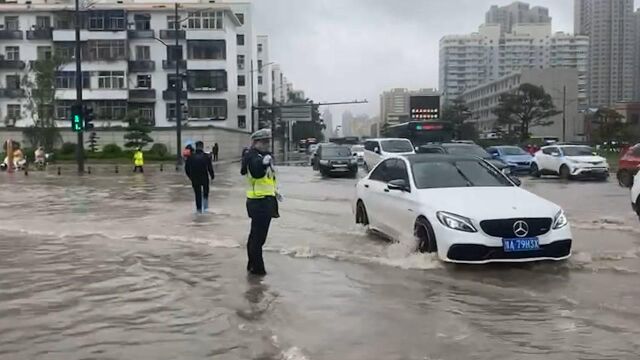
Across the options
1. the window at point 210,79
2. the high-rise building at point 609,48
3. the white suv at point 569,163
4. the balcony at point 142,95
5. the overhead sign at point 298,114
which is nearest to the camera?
the white suv at point 569,163

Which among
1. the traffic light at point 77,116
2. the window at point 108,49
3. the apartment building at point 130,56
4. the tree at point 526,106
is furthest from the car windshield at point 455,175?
the tree at point 526,106

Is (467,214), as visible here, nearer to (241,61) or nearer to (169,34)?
(169,34)

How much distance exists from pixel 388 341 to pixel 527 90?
74195 mm

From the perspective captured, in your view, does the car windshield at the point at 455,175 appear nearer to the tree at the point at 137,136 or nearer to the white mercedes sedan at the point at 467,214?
the white mercedes sedan at the point at 467,214

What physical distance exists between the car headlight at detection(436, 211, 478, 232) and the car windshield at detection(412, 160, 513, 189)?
3.55 feet

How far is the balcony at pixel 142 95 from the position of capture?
67.5 metres

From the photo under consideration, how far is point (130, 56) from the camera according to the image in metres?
67.6

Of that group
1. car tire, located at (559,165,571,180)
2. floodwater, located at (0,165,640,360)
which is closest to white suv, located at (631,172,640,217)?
floodwater, located at (0,165,640,360)

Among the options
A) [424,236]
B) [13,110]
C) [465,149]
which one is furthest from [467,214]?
[13,110]

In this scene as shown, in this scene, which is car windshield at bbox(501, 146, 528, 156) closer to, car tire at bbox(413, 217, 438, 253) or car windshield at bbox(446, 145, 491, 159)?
car windshield at bbox(446, 145, 491, 159)

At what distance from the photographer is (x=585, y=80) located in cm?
12288

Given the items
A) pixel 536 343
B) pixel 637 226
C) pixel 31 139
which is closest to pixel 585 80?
pixel 31 139

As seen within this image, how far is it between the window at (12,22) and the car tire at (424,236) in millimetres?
67925

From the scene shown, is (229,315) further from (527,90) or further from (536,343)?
(527,90)
